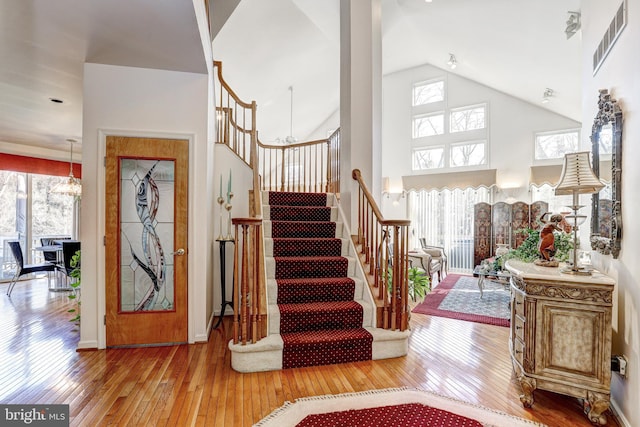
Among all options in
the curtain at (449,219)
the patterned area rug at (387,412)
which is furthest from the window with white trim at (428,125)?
the patterned area rug at (387,412)

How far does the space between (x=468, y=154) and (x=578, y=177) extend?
6.70 m

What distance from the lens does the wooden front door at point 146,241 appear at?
10.4 feet

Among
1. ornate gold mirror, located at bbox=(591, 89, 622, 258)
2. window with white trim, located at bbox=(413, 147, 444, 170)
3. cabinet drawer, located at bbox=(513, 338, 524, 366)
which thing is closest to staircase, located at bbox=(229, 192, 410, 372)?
cabinet drawer, located at bbox=(513, 338, 524, 366)

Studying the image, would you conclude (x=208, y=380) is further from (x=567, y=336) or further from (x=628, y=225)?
(x=628, y=225)

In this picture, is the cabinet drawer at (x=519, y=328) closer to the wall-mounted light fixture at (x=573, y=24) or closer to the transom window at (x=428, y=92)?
the wall-mounted light fixture at (x=573, y=24)

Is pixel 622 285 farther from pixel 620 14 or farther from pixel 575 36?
pixel 575 36

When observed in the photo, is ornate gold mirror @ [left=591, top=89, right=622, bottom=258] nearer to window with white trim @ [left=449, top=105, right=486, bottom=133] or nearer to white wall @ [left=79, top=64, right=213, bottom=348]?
white wall @ [left=79, top=64, right=213, bottom=348]

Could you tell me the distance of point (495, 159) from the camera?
7984 millimetres

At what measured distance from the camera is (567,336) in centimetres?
211

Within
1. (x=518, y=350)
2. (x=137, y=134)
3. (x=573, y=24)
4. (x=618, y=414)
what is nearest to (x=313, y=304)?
(x=518, y=350)

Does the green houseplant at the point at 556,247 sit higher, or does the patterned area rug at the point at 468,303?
the green houseplant at the point at 556,247

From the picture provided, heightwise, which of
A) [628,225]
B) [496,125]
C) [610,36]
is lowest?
[628,225]

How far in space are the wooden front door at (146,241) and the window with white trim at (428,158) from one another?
23.7 feet

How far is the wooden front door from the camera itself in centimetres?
317
